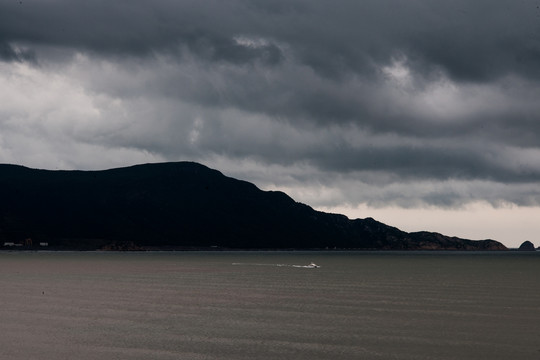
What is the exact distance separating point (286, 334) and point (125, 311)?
61.1 feet

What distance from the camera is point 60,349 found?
36.6 m

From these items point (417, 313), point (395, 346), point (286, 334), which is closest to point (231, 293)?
point (417, 313)

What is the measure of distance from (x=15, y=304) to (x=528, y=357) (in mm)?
46588

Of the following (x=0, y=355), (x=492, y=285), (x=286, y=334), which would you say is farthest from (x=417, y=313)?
(x=492, y=285)

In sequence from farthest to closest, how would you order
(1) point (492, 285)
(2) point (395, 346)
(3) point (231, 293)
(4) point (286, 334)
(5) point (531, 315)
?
(1) point (492, 285), (3) point (231, 293), (5) point (531, 315), (4) point (286, 334), (2) point (395, 346)

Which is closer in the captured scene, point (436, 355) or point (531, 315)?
point (436, 355)

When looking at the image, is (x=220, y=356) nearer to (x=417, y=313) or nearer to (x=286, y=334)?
(x=286, y=334)

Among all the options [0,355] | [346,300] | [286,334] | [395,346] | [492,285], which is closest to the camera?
[0,355]

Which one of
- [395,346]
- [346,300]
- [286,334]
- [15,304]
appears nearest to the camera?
[395,346]

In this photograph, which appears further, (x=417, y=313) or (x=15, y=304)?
(x=15, y=304)

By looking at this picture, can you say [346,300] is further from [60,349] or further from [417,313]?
[60,349]

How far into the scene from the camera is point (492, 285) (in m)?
91.7

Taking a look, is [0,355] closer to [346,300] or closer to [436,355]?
[436,355]

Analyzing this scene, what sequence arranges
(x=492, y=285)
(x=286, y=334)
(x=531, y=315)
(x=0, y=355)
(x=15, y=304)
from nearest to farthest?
(x=0, y=355) < (x=286, y=334) < (x=531, y=315) < (x=15, y=304) < (x=492, y=285)
